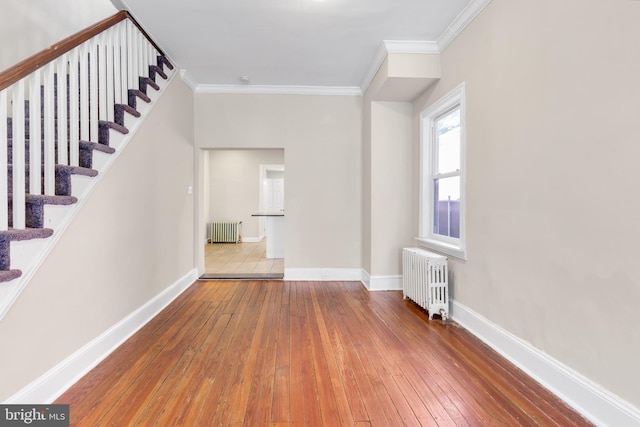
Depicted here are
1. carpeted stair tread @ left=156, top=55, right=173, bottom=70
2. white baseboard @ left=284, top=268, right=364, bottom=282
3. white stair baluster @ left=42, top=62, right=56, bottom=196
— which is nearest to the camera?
white stair baluster @ left=42, top=62, right=56, bottom=196

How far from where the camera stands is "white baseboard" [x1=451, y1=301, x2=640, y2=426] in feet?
4.77

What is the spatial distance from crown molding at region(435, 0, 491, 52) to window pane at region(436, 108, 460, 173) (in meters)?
0.67

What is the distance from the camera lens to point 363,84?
13.6 ft

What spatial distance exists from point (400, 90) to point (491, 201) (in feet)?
5.91

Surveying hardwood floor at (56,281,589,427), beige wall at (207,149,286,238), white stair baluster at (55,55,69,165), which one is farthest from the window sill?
beige wall at (207,149,286,238)

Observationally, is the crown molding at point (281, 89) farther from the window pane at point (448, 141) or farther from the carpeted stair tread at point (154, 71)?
the window pane at point (448, 141)

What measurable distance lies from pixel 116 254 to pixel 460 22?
141 inches

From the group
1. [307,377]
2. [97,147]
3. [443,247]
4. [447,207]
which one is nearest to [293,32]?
[97,147]

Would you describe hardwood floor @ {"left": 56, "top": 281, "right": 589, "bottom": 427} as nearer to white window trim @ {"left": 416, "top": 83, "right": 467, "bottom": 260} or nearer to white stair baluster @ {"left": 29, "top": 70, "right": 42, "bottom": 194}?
white window trim @ {"left": 416, "top": 83, "right": 467, "bottom": 260}

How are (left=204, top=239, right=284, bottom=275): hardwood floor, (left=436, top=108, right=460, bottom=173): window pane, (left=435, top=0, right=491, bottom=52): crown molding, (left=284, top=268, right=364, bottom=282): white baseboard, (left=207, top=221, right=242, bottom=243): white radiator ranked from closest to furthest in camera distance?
(left=435, top=0, right=491, bottom=52): crown molding < (left=436, top=108, right=460, bottom=173): window pane < (left=284, top=268, right=364, bottom=282): white baseboard < (left=204, top=239, right=284, bottom=275): hardwood floor < (left=207, top=221, right=242, bottom=243): white radiator

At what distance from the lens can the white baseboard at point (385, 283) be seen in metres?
3.90

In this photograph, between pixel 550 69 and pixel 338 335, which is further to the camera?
pixel 338 335

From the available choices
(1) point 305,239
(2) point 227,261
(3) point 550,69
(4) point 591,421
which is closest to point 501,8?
(3) point 550,69

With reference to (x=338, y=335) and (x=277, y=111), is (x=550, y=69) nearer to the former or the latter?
(x=338, y=335)
